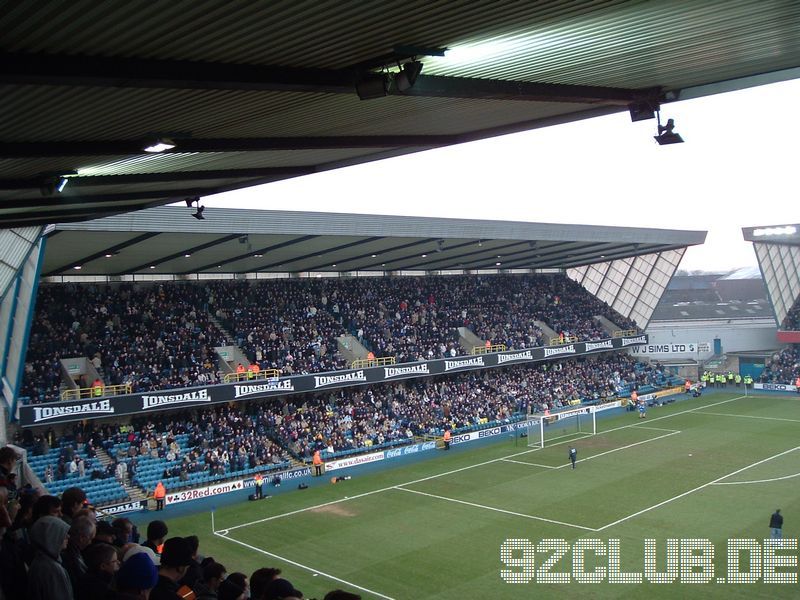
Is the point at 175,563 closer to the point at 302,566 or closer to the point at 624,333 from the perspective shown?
the point at 302,566

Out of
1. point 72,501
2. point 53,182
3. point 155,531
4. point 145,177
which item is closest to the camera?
point 155,531

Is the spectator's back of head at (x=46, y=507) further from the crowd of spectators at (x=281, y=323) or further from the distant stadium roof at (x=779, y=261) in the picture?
the distant stadium roof at (x=779, y=261)

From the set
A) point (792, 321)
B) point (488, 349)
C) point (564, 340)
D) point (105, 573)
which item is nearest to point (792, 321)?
point (792, 321)

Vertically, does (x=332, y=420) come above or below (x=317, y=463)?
above

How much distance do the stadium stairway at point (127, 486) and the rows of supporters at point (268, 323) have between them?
2954 mm

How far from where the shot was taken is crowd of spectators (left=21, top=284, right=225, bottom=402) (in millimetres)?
31773

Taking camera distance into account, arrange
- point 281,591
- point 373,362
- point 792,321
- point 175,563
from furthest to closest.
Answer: point 792,321, point 373,362, point 175,563, point 281,591

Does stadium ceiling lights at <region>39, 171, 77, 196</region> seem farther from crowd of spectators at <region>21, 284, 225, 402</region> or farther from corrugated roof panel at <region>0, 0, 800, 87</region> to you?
crowd of spectators at <region>21, 284, 225, 402</region>

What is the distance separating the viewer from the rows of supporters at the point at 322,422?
31172 mm

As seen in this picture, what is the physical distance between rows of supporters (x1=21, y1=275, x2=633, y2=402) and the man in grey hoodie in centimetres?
2536

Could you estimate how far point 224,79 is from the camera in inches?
296

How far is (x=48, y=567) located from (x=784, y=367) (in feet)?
207

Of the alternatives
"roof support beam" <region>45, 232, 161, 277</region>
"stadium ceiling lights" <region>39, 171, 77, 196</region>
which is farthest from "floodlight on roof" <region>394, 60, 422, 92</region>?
"roof support beam" <region>45, 232, 161, 277</region>

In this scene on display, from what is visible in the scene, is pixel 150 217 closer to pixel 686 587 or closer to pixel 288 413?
pixel 288 413
